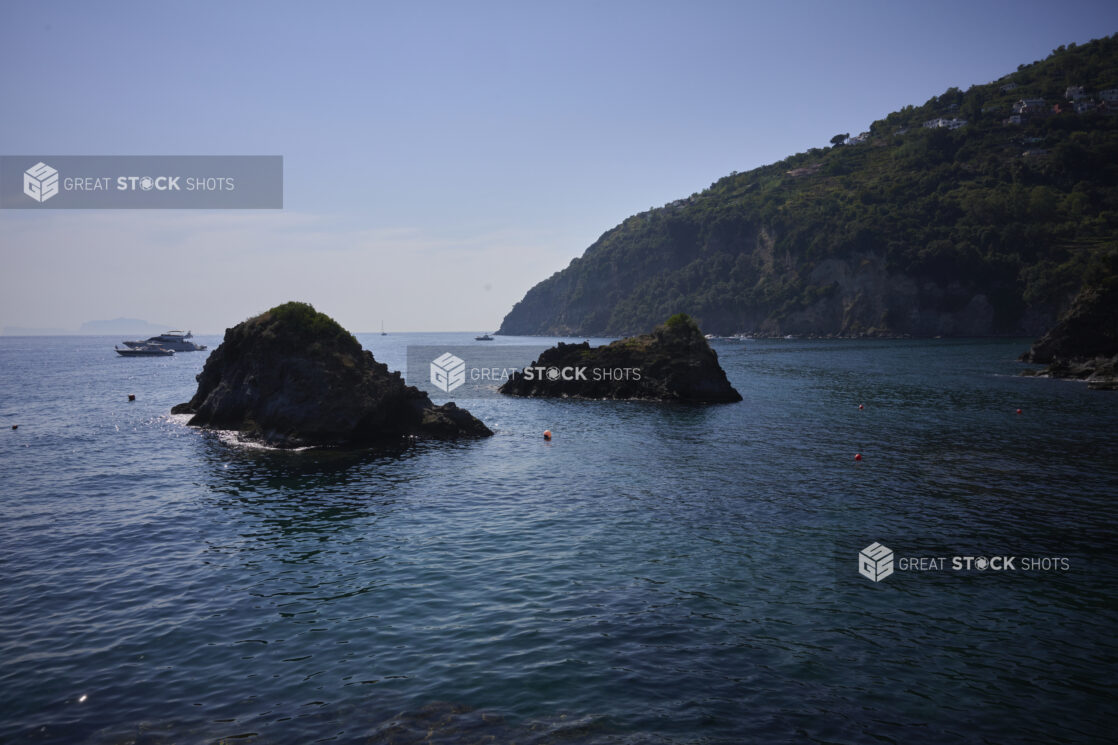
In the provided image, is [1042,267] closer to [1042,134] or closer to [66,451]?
[1042,134]

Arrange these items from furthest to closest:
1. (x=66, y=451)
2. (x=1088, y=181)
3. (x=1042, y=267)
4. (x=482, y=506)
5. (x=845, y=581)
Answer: (x=1088, y=181), (x=1042, y=267), (x=66, y=451), (x=482, y=506), (x=845, y=581)

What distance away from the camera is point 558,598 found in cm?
1625

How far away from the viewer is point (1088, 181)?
160 m

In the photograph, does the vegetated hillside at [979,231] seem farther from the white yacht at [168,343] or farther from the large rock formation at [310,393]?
the white yacht at [168,343]

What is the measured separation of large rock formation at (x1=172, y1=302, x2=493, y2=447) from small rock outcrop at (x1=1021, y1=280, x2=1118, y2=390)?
71218 mm

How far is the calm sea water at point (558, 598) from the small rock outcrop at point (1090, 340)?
43529mm

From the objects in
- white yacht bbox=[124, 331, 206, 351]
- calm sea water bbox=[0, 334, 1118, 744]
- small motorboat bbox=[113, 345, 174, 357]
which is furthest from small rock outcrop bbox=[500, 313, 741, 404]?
white yacht bbox=[124, 331, 206, 351]

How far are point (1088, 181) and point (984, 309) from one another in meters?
44.1

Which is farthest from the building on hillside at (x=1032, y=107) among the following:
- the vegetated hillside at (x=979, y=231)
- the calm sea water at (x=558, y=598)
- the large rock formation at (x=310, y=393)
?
the large rock formation at (x=310, y=393)

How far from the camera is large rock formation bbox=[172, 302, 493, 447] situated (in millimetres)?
37844

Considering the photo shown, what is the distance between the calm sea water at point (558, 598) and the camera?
11.1 metres

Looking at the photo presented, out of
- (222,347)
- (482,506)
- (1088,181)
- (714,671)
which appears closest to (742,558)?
(714,671)

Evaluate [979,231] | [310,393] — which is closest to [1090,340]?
[310,393]

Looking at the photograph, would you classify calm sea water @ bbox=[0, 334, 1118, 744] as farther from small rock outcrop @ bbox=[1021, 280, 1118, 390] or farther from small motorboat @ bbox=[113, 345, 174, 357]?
small motorboat @ bbox=[113, 345, 174, 357]
